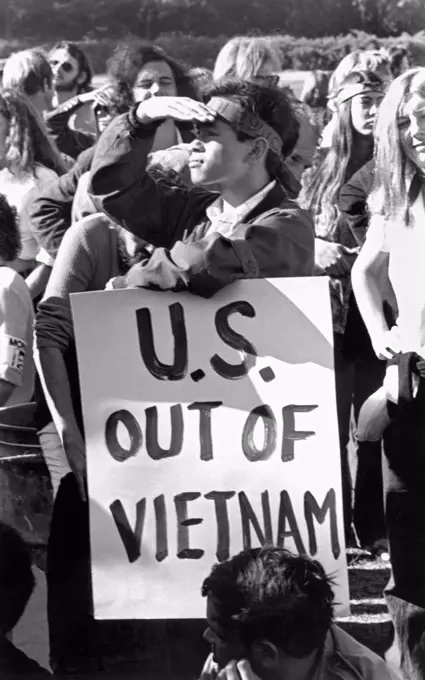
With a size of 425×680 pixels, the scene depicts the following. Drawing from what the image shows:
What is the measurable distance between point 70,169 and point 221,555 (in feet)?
3.98

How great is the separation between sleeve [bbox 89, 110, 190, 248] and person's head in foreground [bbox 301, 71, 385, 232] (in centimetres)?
41

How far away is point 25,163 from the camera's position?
202 inches

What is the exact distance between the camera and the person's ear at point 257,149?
4.92 m

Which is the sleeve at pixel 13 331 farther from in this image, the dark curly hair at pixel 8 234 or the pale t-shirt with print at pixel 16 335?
the dark curly hair at pixel 8 234

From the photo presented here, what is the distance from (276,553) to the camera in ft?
16.1

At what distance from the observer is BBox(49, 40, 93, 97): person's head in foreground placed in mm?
5020

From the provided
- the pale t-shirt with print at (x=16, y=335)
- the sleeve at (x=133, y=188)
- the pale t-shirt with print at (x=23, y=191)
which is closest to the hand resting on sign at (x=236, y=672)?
the pale t-shirt with print at (x=16, y=335)

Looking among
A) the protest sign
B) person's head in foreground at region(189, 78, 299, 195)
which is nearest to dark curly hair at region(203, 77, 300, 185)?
person's head in foreground at region(189, 78, 299, 195)

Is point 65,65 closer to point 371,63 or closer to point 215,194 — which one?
point 215,194

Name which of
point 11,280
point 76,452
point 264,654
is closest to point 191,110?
point 11,280

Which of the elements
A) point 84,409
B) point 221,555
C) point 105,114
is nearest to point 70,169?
point 105,114

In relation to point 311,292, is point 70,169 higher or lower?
higher

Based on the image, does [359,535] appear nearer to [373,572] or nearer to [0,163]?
[373,572]

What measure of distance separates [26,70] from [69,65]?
0.42 feet
